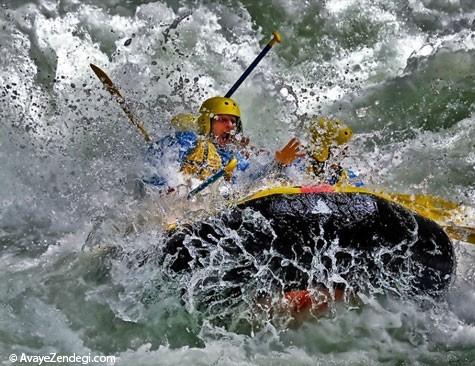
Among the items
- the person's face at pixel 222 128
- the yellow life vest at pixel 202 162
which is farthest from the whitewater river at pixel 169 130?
the person's face at pixel 222 128

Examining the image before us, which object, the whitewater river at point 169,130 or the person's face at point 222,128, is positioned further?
the person's face at point 222,128

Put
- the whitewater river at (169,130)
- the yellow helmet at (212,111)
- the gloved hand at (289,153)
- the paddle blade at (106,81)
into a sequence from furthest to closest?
the paddle blade at (106,81), the yellow helmet at (212,111), the gloved hand at (289,153), the whitewater river at (169,130)

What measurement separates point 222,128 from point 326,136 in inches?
39.7

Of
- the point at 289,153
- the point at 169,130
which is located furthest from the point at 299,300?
the point at 169,130

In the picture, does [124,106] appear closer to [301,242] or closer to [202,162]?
[202,162]

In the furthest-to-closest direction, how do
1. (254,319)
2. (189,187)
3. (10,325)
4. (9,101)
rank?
(9,101) < (189,187) < (254,319) < (10,325)

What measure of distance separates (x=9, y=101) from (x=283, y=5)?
11.2 ft

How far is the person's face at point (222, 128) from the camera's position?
602 cm

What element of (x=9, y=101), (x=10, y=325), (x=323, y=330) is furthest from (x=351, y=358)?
(x=9, y=101)

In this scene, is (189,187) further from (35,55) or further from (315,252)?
(35,55)

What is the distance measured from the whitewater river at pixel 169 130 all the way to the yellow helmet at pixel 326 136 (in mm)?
972

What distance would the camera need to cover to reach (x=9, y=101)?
7039 mm

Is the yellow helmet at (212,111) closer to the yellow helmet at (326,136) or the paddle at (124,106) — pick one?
the paddle at (124,106)

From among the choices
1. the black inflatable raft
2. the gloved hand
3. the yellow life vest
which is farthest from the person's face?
the black inflatable raft
